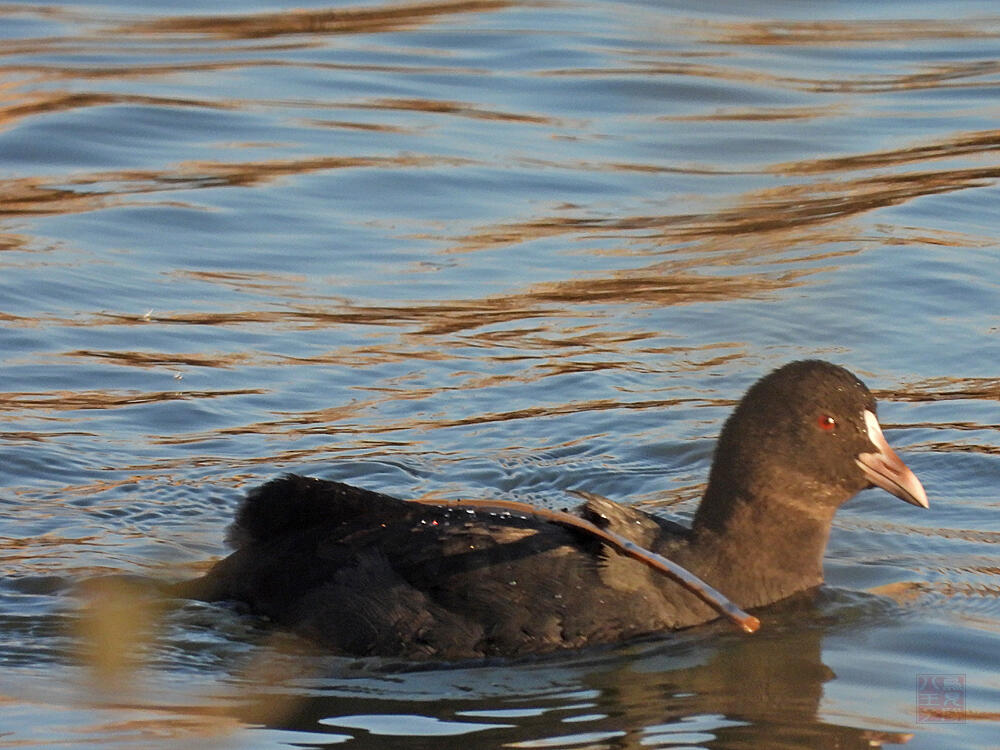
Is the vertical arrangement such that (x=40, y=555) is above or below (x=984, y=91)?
below

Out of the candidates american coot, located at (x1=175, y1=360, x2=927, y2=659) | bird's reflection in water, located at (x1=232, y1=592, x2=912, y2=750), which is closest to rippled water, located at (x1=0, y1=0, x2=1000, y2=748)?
bird's reflection in water, located at (x1=232, y1=592, x2=912, y2=750)

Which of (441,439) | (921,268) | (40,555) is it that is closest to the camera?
(40,555)

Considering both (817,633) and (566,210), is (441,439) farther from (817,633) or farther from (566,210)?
(566,210)

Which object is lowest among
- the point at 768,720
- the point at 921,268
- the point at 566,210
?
the point at 768,720

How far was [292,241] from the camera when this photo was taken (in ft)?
36.5

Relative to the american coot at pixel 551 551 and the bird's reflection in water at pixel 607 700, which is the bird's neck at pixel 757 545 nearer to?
the american coot at pixel 551 551

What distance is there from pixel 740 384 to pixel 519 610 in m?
3.41

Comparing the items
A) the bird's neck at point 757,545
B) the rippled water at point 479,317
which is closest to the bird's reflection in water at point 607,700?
the rippled water at point 479,317

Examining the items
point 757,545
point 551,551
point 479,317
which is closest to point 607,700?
point 551,551

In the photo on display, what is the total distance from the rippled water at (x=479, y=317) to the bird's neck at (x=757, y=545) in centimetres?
11

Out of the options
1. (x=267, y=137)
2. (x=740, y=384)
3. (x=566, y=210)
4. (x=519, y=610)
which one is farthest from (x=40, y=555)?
(x=267, y=137)

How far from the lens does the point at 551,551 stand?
228 inches

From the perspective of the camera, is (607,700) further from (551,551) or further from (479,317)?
(479,317)

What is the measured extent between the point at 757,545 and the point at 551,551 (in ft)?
2.70
